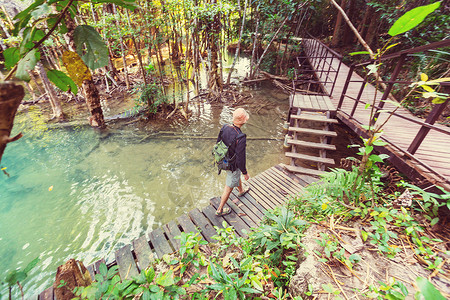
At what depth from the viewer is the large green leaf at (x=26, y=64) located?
728mm

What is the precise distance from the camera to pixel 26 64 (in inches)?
29.4

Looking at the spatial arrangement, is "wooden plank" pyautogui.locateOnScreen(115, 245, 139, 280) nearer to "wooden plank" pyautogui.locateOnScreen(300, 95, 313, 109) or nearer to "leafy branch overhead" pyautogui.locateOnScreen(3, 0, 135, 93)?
"leafy branch overhead" pyautogui.locateOnScreen(3, 0, 135, 93)

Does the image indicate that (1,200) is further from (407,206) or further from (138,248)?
(407,206)

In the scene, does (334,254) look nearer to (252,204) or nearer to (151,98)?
(252,204)

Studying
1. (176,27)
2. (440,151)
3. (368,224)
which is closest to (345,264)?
(368,224)

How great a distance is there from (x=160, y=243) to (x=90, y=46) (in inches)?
114

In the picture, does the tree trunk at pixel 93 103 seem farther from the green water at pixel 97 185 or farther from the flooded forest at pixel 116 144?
the green water at pixel 97 185

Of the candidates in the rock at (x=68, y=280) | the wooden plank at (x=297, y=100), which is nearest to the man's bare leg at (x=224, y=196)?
the rock at (x=68, y=280)

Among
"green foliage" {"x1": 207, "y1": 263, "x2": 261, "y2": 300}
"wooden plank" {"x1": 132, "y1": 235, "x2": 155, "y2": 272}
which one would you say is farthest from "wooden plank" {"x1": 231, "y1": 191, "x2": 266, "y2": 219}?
"green foliage" {"x1": 207, "y1": 263, "x2": 261, "y2": 300}

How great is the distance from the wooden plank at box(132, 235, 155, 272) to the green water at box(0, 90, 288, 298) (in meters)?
0.98

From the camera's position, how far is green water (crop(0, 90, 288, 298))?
11.8 feet

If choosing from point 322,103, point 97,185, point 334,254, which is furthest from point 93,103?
point 334,254

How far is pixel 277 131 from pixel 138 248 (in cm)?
607

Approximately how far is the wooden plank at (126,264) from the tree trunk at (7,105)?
8.55 ft
